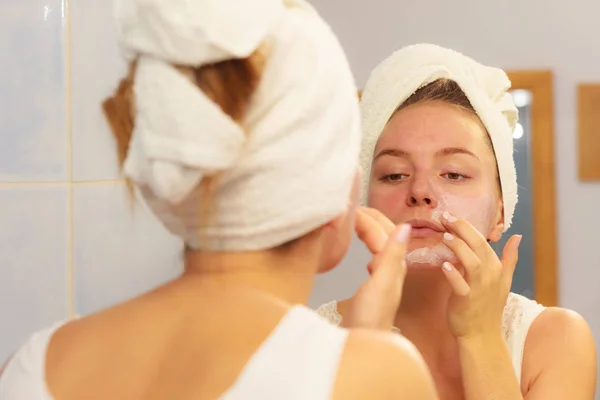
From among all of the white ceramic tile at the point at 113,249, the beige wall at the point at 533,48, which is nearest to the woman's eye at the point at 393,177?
the white ceramic tile at the point at 113,249

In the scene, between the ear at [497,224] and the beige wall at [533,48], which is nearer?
the ear at [497,224]

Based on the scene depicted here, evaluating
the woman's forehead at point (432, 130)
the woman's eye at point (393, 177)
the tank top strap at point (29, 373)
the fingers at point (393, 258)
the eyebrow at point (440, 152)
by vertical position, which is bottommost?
the tank top strap at point (29, 373)

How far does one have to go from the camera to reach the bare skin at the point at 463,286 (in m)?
0.62

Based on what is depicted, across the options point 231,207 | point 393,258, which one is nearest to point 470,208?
point 393,258

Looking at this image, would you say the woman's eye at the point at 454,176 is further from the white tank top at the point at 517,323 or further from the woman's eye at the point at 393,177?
the white tank top at the point at 517,323

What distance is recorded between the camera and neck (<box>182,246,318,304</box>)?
36 centimetres

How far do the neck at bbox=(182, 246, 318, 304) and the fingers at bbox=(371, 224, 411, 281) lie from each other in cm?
6

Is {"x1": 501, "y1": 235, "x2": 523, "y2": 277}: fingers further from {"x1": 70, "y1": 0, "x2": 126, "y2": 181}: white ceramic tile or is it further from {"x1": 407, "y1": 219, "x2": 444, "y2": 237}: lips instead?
{"x1": 70, "y1": 0, "x2": 126, "y2": 181}: white ceramic tile

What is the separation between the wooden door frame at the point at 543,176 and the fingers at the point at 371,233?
0.83 metres

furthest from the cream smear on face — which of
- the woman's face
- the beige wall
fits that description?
the beige wall

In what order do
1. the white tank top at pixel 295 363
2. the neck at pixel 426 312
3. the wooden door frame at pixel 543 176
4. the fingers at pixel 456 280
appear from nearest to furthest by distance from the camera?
the white tank top at pixel 295 363 < the fingers at pixel 456 280 < the neck at pixel 426 312 < the wooden door frame at pixel 543 176

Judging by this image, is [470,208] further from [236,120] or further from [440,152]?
[236,120]

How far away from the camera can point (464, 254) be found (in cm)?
62

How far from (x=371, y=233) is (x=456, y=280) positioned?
0.16 meters
